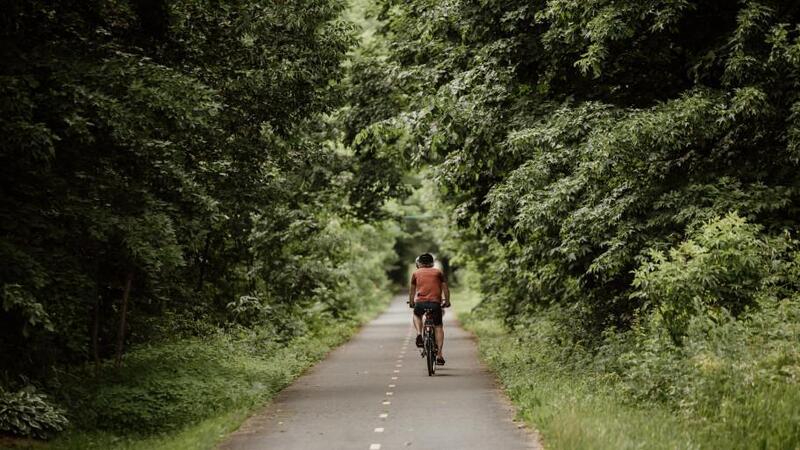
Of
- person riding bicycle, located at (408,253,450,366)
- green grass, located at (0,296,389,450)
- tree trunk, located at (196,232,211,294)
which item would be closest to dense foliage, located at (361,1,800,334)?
person riding bicycle, located at (408,253,450,366)

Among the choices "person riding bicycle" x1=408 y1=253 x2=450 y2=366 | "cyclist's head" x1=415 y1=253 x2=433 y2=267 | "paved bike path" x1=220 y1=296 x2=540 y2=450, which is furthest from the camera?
"cyclist's head" x1=415 y1=253 x2=433 y2=267

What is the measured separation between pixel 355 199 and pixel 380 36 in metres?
4.47

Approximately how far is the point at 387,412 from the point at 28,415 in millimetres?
4293

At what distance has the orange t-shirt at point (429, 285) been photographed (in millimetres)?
15070

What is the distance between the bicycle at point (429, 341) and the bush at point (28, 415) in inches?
256

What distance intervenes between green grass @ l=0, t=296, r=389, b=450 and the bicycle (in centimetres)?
246

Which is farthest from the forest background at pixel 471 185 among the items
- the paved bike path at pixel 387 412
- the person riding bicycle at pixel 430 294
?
the person riding bicycle at pixel 430 294

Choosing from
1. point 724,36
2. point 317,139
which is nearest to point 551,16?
point 724,36

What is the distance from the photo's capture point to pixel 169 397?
36.9 ft

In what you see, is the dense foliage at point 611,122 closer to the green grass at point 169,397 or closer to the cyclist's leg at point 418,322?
the cyclist's leg at point 418,322

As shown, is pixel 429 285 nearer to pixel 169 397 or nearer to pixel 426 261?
pixel 426 261

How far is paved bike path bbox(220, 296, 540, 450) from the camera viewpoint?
9.10 metres

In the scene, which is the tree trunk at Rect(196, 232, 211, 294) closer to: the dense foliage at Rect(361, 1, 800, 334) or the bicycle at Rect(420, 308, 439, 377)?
the dense foliage at Rect(361, 1, 800, 334)

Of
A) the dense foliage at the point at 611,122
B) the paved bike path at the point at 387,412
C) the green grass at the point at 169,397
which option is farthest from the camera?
the dense foliage at the point at 611,122
